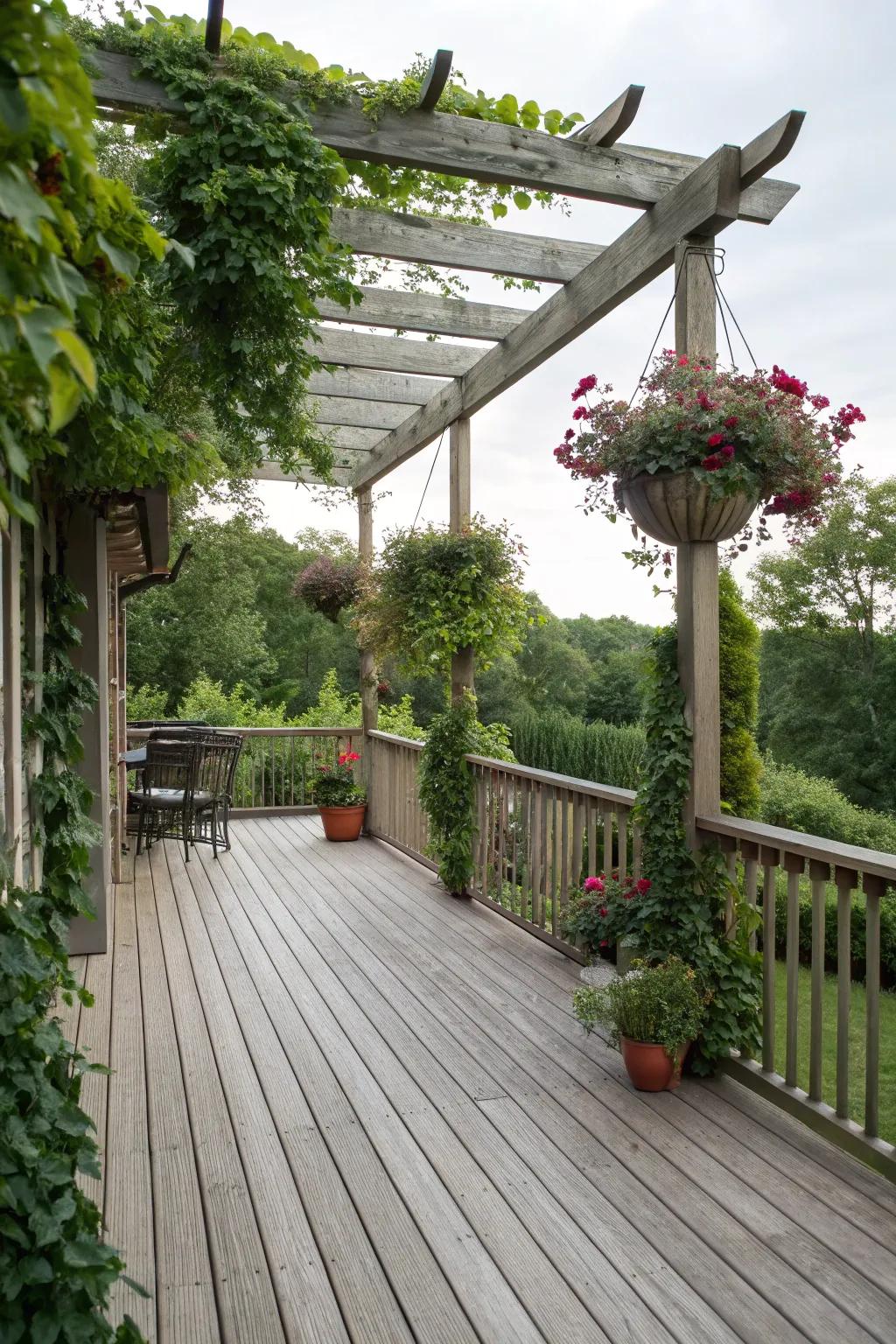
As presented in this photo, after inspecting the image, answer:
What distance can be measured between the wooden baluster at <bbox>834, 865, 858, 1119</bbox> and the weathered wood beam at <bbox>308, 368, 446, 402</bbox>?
14.1 ft

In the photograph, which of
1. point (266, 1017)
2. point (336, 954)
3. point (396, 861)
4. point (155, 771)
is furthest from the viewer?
point (155, 771)

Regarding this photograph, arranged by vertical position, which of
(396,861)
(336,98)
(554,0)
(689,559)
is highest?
(554,0)

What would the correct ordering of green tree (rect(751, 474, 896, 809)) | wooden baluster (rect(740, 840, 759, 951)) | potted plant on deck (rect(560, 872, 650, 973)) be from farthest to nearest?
green tree (rect(751, 474, 896, 809))
potted plant on deck (rect(560, 872, 650, 973))
wooden baluster (rect(740, 840, 759, 951))

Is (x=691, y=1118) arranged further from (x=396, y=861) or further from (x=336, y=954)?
(x=396, y=861)

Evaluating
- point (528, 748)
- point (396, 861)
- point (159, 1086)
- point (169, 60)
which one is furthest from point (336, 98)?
point (528, 748)

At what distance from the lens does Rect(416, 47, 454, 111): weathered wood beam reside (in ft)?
9.77

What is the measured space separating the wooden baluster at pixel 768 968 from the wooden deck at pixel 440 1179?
0.17 metres

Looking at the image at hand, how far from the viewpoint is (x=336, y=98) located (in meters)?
3.09

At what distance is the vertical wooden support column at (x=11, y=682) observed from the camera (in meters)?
1.83

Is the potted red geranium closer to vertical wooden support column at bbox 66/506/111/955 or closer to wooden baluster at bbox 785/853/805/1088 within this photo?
wooden baluster at bbox 785/853/805/1088

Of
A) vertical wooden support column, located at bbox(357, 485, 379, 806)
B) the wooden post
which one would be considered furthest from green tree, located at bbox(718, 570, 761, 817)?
vertical wooden support column, located at bbox(357, 485, 379, 806)

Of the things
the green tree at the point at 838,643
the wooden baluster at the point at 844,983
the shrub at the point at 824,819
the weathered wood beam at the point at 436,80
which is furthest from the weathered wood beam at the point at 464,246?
the green tree at the point at 838,643

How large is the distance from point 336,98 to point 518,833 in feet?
11.9

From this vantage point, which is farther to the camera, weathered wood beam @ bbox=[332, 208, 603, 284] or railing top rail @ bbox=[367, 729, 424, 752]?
railing top rail @ bbox=[367, 729, 424, 752]
